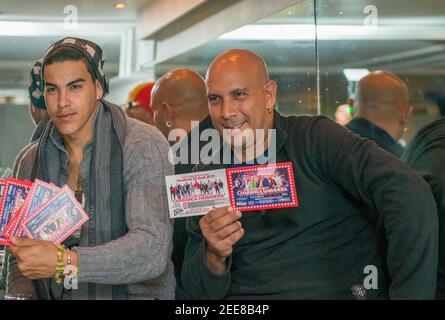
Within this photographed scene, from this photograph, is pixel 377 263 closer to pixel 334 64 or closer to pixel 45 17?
pixel 334 64

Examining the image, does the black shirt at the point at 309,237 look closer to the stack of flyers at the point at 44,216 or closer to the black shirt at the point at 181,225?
the black shirt at the point at 181,225

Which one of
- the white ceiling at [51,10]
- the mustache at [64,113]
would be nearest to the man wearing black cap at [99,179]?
the mustache at [64,113]

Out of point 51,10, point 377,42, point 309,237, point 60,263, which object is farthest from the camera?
point 377,42

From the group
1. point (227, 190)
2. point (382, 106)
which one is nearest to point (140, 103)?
point (227, 190)

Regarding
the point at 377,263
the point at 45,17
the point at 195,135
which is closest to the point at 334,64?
the point at 195,135

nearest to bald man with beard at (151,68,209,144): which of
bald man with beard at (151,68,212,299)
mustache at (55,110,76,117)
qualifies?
bald man with beard at (151,68,212,299)

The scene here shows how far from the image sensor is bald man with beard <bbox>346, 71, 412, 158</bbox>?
91.8 inches

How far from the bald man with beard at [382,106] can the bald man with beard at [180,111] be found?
21.6 inches

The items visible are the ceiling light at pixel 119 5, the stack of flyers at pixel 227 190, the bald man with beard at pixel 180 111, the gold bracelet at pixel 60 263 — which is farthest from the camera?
the ceiling light at pixel 119 5

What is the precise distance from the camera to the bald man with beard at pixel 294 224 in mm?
2039

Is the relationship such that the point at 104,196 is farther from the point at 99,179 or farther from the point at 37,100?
the point at 37,100

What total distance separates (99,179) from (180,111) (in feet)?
1.89

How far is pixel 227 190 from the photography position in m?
1.99

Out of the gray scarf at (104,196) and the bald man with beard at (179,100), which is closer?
the gray scarf at (104,196)
